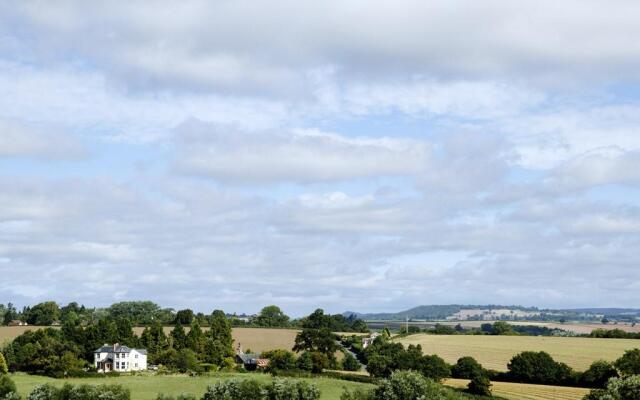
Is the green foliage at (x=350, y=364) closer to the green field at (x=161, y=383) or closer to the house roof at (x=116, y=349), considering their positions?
the green field at (x=161, y=383)

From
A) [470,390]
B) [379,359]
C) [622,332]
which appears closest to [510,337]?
[622,332]

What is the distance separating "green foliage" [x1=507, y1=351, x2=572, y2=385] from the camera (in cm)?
11912

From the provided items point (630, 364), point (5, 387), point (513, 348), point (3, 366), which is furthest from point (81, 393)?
point (513, 348)

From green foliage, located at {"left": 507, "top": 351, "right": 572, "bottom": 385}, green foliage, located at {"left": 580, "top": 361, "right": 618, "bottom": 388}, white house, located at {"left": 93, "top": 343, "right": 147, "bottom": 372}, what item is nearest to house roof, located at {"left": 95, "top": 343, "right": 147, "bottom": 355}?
white house, located at {"left": 93, "top": 343, "right": 147, "bottom": 372}

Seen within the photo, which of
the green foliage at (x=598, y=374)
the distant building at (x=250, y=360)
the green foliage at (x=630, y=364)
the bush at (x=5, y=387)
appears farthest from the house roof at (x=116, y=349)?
the green foliage at (x=630, y=364)

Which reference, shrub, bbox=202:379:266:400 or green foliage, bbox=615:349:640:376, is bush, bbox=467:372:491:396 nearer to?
green foliage, bbox=615:349:640:376

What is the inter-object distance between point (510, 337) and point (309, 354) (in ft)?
250

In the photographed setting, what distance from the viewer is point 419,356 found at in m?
127

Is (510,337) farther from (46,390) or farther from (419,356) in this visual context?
(46,390)

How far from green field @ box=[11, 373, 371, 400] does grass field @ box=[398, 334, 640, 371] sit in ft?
116

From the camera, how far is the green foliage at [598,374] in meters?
112

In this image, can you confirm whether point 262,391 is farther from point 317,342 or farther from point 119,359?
point 317,342

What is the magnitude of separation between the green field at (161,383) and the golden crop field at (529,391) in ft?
57.2

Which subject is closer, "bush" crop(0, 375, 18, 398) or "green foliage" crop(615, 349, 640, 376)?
"bush" crop(0, 375, 18, 398)
